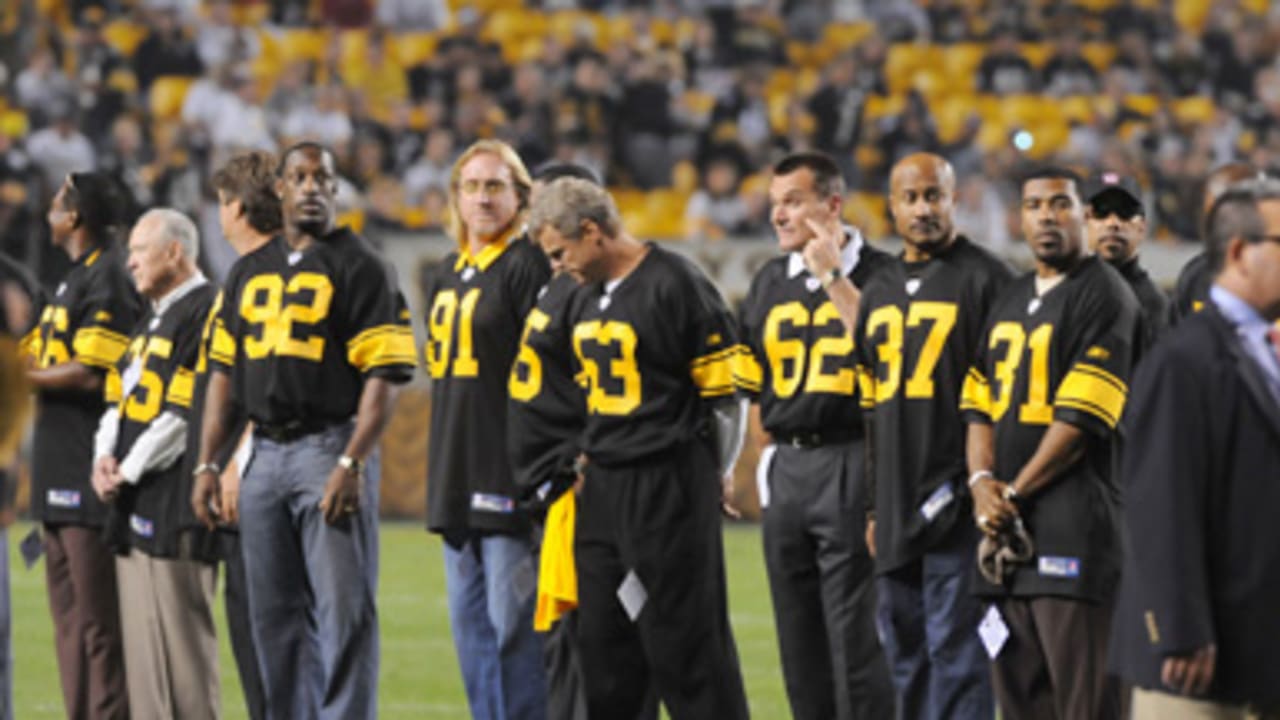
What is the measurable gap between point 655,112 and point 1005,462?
14.5m

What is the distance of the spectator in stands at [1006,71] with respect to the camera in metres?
23.2

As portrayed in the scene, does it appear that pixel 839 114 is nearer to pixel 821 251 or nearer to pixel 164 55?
pixel 164 55

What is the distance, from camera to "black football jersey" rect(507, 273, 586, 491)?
751 cm

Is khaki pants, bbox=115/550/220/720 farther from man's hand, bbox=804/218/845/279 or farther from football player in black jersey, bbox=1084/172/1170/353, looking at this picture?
football player in black jersey, bbox=1084/172/1170/353

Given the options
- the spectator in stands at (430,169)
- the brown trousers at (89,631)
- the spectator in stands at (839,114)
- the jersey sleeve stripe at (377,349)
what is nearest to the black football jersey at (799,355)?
the jersey sleeve stripe at (377,349)

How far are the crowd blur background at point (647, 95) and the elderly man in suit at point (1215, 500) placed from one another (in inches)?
524

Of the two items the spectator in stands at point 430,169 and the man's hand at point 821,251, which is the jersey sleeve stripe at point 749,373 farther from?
the spectator in stands at point 430,169

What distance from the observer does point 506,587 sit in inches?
307

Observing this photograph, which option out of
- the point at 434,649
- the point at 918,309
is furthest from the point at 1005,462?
the point at 434,649

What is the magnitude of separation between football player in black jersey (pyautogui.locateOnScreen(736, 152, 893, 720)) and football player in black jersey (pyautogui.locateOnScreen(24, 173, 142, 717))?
8.52ft

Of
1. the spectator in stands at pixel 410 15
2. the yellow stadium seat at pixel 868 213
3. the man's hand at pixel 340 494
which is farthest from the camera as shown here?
the spectator in stands at pixel 410 15

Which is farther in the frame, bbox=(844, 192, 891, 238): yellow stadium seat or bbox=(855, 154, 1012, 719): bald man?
bbox=(844, 192, 891, 238): yellow stadium seat

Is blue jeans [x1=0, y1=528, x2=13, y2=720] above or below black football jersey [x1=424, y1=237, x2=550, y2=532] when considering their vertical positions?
below

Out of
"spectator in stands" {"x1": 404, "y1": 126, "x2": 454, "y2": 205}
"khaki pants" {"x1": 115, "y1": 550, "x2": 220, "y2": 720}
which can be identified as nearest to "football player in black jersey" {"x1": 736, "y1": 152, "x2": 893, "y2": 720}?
"khaki pants" {"x1": 115, "y1": 550, "x2": 220, "y2": 720}
